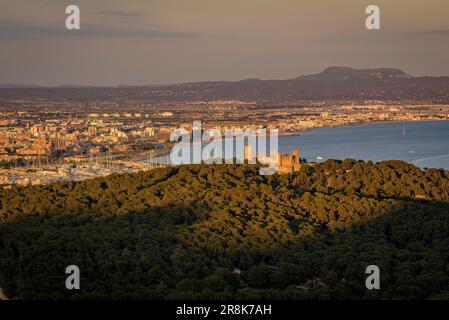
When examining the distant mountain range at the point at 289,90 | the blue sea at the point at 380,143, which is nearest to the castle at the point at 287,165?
the blue sea at the point at 380,143

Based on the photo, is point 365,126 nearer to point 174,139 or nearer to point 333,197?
point 174,139

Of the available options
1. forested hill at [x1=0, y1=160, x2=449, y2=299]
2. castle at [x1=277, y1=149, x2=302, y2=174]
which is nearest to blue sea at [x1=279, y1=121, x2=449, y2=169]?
castle at [x1=277, y1=149, x2=302, y2=174]

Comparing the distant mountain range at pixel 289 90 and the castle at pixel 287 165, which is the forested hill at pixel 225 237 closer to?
the castle at pixel 287 165

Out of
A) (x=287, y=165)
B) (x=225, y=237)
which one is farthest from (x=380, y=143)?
(x=225, y=237)

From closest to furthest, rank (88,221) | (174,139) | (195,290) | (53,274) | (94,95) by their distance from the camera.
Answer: (195,290) → (53,274) → (88,221) → (174,139) → (94,95)

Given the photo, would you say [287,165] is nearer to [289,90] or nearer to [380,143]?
[380,143]

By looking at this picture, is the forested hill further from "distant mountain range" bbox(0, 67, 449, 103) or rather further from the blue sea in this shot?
"distant mountain range" bbox(0, 67, 449, 103)

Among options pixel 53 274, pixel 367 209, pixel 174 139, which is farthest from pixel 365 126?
pixel 53 274
